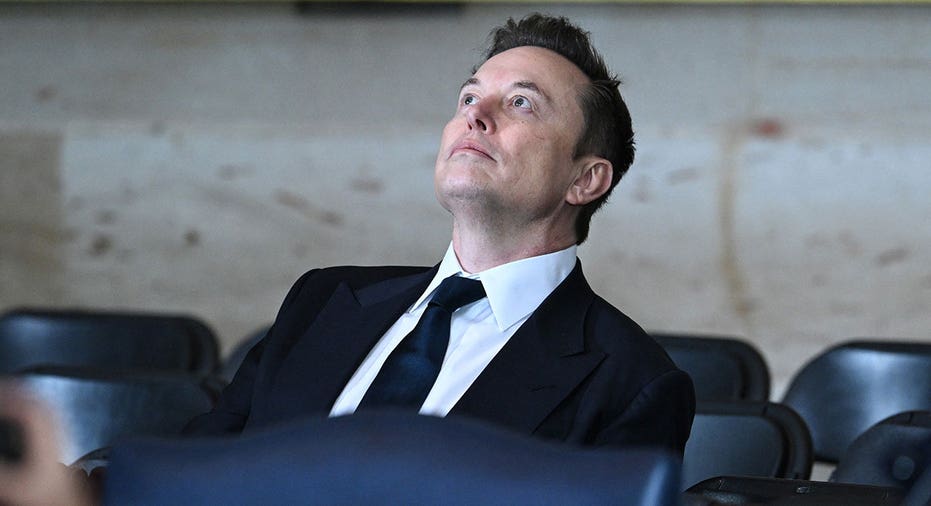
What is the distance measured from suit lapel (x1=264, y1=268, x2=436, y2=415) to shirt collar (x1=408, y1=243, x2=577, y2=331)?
0.05 m

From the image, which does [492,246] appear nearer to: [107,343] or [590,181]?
[590,181]

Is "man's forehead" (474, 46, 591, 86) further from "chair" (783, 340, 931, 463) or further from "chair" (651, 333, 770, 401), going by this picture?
"chair" (783, 340, 931, 463)

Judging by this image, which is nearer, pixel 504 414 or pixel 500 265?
pixel 504 414

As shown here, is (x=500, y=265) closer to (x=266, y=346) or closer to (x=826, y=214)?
(x=266, y=346)

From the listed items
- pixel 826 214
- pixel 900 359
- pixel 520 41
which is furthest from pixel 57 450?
pixel 826 214

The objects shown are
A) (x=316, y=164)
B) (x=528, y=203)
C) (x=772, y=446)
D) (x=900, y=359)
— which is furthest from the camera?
(x=316, y=164)

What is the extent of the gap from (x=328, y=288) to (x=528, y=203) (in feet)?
1.11

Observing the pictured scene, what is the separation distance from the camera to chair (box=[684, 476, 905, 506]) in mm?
1531

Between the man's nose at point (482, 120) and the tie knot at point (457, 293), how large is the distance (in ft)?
0.70

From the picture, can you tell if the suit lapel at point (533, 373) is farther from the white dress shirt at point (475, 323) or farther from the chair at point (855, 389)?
the chair at point (855, 389)

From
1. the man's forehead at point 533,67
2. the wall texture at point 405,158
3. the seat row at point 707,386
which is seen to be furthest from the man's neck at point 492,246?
the wall texture at point 405,158

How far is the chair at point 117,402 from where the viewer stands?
260 cm

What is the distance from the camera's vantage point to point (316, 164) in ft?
17.6

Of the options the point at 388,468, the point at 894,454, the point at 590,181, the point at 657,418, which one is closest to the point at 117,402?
the point at 590,181
